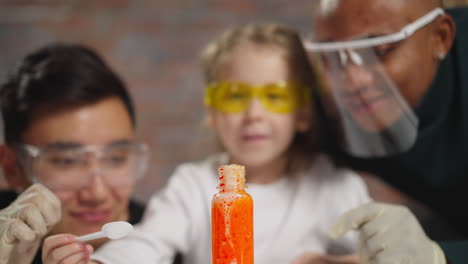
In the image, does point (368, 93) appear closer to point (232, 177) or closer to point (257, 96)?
point (257, 96)

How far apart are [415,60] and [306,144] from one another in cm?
43

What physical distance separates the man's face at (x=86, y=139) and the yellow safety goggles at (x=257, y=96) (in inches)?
10.8

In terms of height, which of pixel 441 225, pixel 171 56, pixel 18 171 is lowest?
pixel 441 225

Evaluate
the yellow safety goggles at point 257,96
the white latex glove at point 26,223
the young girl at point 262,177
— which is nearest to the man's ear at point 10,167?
the white latex glove at point 26,223

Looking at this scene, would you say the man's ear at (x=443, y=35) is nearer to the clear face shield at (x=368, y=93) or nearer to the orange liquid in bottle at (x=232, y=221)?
the clear face shield at (x=368, y=93)

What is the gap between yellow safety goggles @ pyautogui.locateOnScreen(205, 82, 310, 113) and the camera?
43.5 inches

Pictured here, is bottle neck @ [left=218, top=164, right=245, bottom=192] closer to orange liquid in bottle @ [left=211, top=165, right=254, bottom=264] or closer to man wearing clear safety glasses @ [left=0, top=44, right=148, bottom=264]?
orange liquid in bottle @ [left=211, top=165, right=254, bottom=264]

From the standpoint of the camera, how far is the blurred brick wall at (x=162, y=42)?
182 cm

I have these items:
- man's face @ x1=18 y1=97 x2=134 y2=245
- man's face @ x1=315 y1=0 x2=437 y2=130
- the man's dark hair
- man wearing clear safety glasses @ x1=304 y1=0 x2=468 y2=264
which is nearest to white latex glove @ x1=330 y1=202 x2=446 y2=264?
man wearing clear safety glasses @ x1=304 y1=0 x2=468 y2=264

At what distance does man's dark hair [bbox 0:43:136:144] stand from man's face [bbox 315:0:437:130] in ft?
1.86

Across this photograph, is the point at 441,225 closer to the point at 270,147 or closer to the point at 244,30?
the point at 270,147

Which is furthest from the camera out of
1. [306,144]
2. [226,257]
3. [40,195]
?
[306,144]

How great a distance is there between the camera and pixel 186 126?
1887mm

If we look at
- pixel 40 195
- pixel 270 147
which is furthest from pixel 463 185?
pixel 40 195
